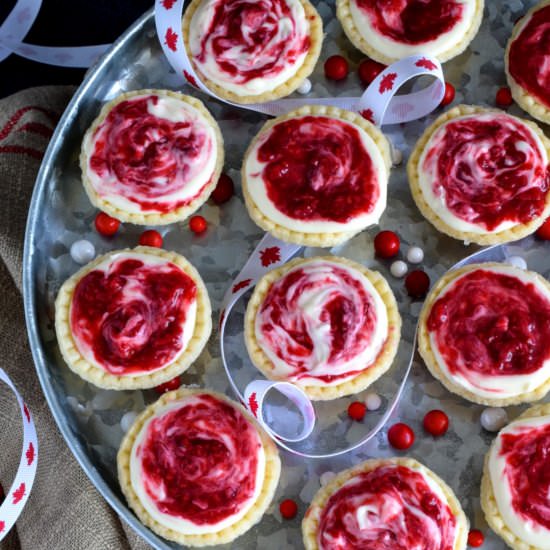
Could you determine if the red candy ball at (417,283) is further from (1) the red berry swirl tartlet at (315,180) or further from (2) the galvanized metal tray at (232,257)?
(1) the red berry swirl tartlet at (315,180)

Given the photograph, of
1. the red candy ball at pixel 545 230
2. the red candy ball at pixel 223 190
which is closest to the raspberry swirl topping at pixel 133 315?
the red candy ball at pixel 223 190

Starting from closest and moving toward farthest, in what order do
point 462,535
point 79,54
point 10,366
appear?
1. point 462,535
2. point 10,366
3. point 79,54

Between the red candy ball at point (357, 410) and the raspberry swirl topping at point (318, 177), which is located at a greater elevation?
the raspberry swirl topping at point (318, 177)

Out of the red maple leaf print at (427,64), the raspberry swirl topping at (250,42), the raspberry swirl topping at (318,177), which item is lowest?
the raspberry swirl topping at (318,177)

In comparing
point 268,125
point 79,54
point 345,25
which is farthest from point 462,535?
point 79,54

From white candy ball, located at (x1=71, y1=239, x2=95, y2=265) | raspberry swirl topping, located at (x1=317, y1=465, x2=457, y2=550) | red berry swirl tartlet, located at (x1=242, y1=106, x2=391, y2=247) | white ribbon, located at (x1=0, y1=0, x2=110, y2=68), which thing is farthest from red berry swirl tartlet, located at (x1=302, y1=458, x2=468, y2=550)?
white ribbon, located at (x1=0, y1=0, x2=110, y2=68)

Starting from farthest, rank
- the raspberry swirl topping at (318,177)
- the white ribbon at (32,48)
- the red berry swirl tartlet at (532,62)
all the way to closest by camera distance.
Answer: the white ribbon at (32,48)
the red berry swirl tartlet at (532,62)
the raspberry swirl topping at (318,177)

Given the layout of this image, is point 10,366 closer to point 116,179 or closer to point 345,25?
point 116,179
